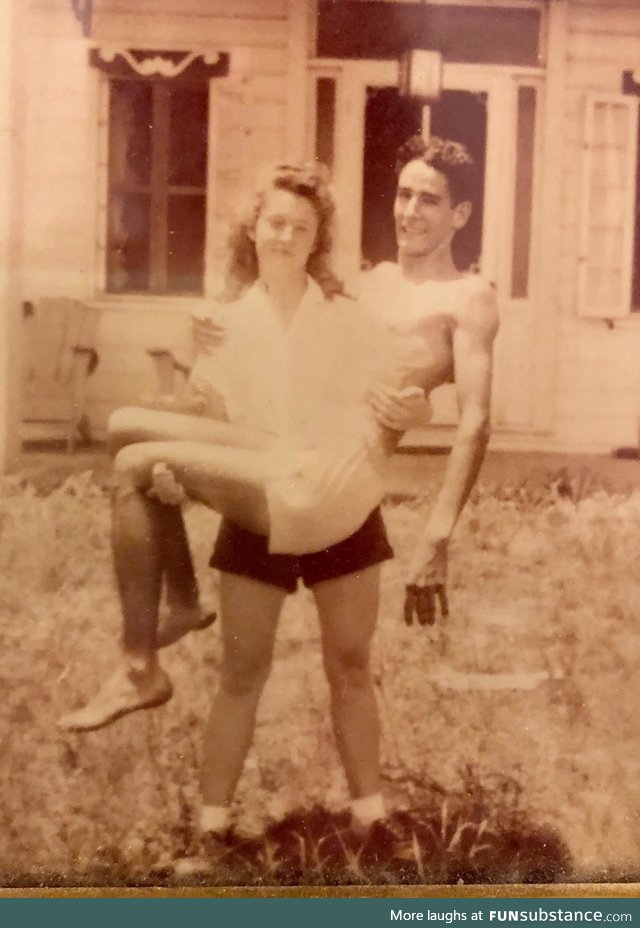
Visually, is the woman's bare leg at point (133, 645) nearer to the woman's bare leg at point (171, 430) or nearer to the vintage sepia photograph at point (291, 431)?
the vintage sepia photograph at point (291, 431)

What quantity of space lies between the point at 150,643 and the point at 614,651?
3.79ft

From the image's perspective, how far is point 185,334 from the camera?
92.6 inches

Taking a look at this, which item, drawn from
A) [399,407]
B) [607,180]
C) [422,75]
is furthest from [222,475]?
[607,180]

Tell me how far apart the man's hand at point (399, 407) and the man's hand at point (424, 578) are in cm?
29

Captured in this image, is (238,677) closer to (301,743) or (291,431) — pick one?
(301,743)

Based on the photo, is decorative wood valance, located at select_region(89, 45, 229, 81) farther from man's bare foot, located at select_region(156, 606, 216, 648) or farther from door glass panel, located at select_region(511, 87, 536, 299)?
man's bare foot, located at select_region(156, 606, 216, 648)

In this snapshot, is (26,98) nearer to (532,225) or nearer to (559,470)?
(532,225)

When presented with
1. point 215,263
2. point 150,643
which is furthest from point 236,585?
point 215,263

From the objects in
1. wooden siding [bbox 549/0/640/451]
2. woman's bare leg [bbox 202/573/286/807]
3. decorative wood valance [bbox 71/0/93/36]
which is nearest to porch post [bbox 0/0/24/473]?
decorative wood valance [bbox 71/0/93/36]

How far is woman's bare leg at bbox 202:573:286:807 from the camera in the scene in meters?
2.36

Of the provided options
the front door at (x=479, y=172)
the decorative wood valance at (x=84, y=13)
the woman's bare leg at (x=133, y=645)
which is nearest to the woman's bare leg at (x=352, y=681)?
the woman's bare leg at (x=133, y=645)

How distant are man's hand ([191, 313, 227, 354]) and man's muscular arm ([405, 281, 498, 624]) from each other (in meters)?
0.57

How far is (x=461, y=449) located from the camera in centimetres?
238

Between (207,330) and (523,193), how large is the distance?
849mm
